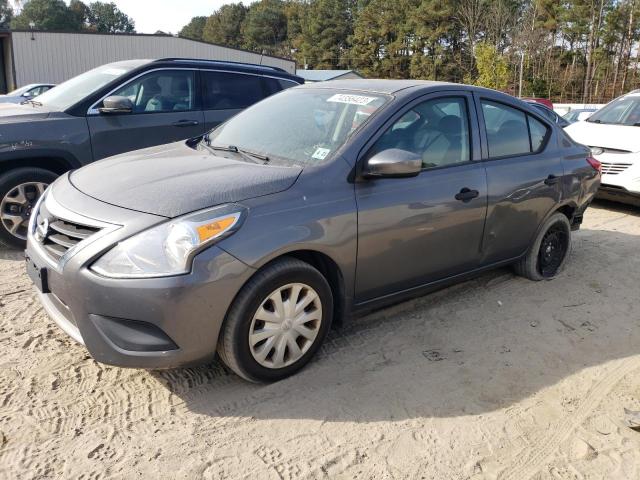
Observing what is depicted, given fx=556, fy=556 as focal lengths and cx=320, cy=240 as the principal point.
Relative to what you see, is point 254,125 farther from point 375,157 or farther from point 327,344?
point 327,344

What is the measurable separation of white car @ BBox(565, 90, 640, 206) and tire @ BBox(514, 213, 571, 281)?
2.78 meters

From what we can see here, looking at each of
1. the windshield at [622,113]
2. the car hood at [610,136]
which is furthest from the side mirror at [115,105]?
the windshield at [622,113]

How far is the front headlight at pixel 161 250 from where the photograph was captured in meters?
2.61

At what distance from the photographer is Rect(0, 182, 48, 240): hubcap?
498 cm

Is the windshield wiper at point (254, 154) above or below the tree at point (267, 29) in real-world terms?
below

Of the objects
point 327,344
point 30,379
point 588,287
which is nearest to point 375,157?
point 327,344

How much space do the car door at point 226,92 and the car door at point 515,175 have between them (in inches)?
123

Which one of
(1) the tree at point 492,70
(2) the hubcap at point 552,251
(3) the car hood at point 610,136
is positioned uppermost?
(1) the tree at point 492,70

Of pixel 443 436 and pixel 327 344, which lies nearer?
pixel 443 436

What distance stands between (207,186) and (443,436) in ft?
5.80

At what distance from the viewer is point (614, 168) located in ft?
24.1

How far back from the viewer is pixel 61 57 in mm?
31094

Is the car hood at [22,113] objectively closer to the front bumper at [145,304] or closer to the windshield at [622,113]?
the front bumper at [145,304]

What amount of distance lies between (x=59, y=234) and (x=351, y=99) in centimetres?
199
